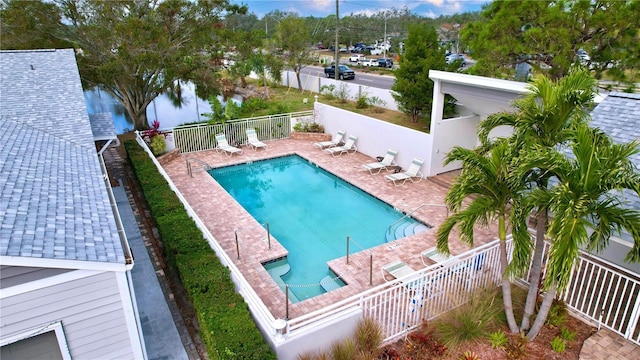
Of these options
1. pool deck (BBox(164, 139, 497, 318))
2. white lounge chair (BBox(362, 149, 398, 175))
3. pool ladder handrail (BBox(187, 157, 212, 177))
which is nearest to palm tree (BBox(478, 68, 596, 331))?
pool deck (BBox(164, 139, 497, 318))

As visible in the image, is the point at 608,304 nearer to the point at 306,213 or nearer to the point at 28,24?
the point at 306,213

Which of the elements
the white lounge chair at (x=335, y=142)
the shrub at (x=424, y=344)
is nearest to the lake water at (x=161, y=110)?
the white lounge chair at (x=335, y=142)

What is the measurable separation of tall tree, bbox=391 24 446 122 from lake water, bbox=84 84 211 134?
12.8 metres

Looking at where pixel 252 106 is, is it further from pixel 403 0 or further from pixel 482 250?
pixel 403 0

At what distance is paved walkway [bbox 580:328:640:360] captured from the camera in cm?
691

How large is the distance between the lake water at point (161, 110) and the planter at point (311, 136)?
8167mm

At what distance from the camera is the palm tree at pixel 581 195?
539cm

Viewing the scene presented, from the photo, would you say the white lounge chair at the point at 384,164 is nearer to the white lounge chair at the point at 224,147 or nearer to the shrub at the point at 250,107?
the white lounge chair at the point at 224,147

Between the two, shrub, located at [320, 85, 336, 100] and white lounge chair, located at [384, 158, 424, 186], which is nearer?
white lounge chair, located at [384, 158, 424, 186]

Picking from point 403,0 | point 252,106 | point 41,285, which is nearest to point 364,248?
point 41,285

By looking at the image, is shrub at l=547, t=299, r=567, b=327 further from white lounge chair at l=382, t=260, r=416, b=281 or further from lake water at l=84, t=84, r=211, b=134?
lake water at l=84, t=84, r=211, b=134

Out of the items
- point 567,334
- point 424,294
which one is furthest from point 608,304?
point 424,294

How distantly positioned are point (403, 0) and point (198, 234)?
14463 cm

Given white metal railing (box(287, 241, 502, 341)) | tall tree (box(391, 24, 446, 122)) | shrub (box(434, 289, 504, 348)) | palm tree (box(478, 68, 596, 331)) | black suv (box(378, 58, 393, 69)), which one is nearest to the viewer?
palm tree (box(478, 68, 596, 331))
